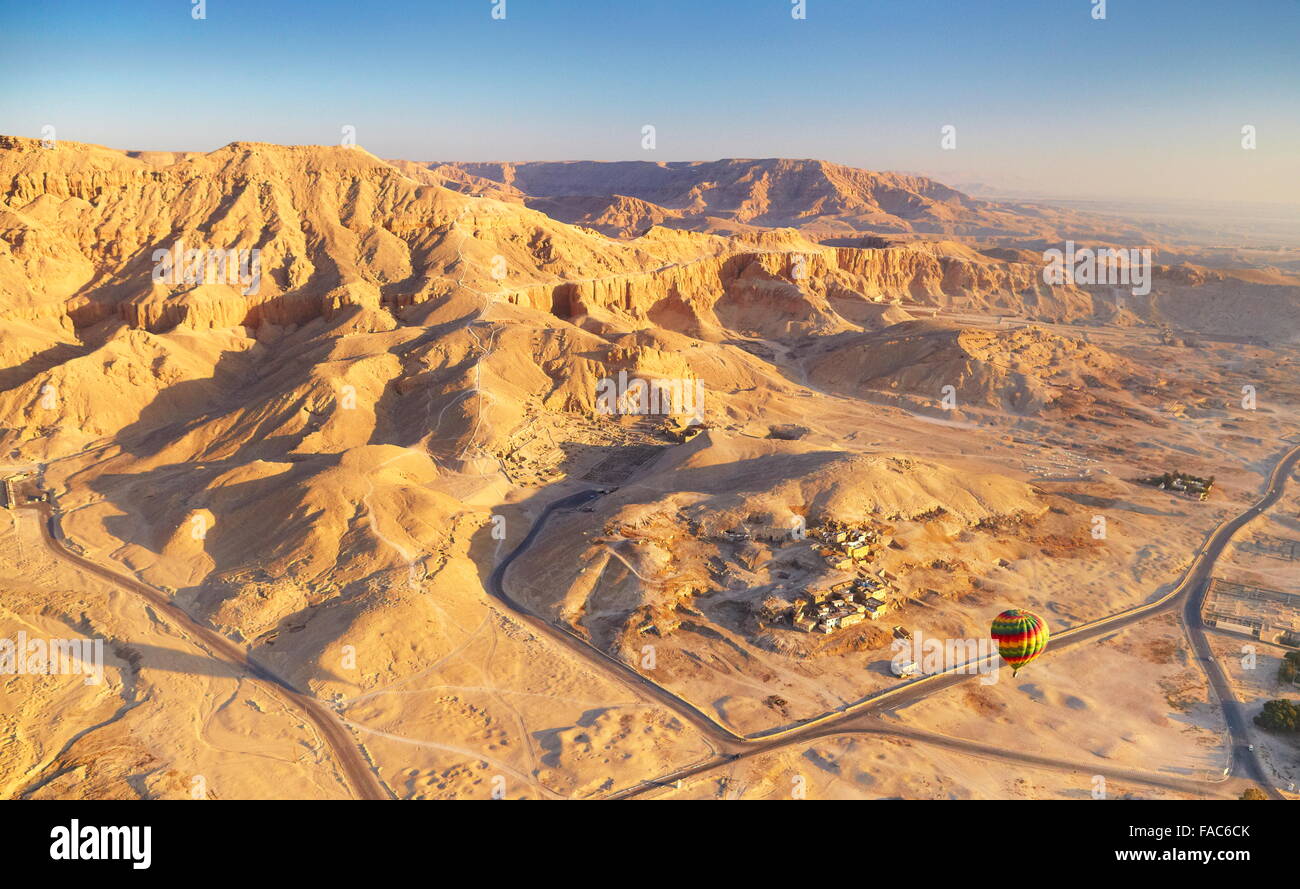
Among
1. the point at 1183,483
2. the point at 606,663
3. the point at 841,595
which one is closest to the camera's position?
the point at 606,663

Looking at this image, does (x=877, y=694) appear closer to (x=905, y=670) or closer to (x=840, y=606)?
(x=905, y=670)

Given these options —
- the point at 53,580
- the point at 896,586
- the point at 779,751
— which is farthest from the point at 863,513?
the point at 53,580

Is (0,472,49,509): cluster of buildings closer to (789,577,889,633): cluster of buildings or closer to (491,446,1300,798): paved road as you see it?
(491,446,1300,798): paved road

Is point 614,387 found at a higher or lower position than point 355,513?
higher

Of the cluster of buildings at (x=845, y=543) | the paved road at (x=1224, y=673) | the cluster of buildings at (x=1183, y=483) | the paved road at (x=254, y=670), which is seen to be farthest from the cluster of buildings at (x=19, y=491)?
the cluster of buildings at (x=1183, y=483)

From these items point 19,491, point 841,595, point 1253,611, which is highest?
point 19,491

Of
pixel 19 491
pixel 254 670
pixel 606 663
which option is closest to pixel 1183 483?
pixel 606 663

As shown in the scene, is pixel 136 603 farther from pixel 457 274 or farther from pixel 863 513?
pixel 457 274
